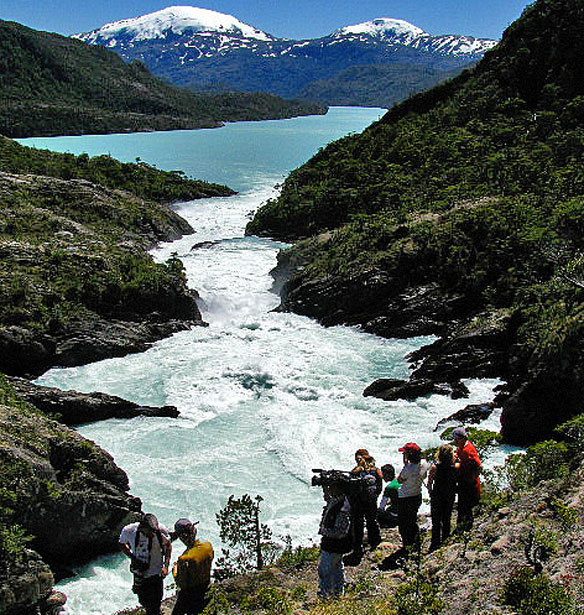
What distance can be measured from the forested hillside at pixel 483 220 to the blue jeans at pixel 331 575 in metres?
8.99

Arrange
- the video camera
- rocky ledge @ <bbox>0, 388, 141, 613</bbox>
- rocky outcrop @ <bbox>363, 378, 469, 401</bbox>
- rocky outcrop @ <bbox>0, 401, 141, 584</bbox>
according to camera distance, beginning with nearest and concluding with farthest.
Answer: the video camera < rocky ledge @ <bbox>0, 388, 141, 613</bbox> < rocky outcrop @ <bbox>0, 401, 141, 584</bbox> < rocky outcrop @ <bbox>363, 378, 469, 401</bbox>

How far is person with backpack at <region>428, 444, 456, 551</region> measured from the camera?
8.25 m

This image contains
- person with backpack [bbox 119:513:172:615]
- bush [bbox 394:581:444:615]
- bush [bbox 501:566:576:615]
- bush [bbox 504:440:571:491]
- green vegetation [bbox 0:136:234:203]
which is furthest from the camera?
green vegetation [bbox 0:136:234:203]

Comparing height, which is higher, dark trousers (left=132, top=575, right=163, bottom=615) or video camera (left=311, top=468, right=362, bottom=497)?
video camera (left=311, top=468, right=362, bottom=497)

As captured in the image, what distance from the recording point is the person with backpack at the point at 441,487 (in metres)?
8.25

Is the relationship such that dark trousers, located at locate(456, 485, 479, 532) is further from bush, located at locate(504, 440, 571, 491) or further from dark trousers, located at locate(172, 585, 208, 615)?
dark trousers, located at locate(172, 585, 208, 615)

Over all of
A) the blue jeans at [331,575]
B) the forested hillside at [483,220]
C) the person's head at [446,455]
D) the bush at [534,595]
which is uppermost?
the forested hillside at [483,220]

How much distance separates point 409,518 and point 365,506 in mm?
697

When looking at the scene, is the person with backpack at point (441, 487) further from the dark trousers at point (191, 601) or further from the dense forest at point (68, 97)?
the dense forest at point (68, 97)

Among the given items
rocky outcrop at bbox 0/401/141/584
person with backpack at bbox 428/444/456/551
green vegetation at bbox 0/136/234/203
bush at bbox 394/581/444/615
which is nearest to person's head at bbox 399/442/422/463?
person with backpack at bbox 428/444/456/551

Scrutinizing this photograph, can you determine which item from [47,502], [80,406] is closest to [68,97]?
[80,406]

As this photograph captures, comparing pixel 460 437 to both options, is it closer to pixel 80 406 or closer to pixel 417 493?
pixel 417 493

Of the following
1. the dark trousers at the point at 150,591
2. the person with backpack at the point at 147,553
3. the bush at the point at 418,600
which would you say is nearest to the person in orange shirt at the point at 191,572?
the person with backpack at the point at 147,553

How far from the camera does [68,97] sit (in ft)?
534
